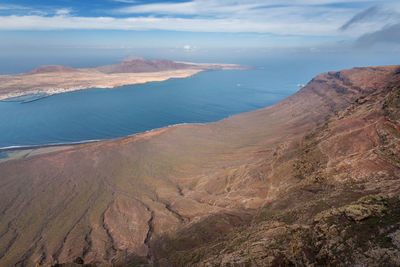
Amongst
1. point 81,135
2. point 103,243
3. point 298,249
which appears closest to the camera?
point 298,249

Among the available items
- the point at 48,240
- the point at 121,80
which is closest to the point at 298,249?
the point at 48,240

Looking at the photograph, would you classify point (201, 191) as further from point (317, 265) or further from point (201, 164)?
point (317, 265)

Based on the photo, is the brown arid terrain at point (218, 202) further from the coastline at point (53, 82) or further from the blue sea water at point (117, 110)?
the coastline at point (53, 82)

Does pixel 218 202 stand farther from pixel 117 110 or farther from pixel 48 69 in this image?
pixel 48 69

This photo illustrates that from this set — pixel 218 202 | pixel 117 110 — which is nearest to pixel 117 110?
pixel 117 110

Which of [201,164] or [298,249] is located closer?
[298,249]

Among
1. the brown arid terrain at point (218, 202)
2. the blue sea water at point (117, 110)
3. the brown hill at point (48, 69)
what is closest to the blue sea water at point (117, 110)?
the blue sea water at point (117, 110)

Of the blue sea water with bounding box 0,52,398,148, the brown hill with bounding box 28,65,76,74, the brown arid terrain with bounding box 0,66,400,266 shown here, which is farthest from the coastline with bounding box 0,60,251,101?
the brown arid terrain with bounding box 0,66,400,266
